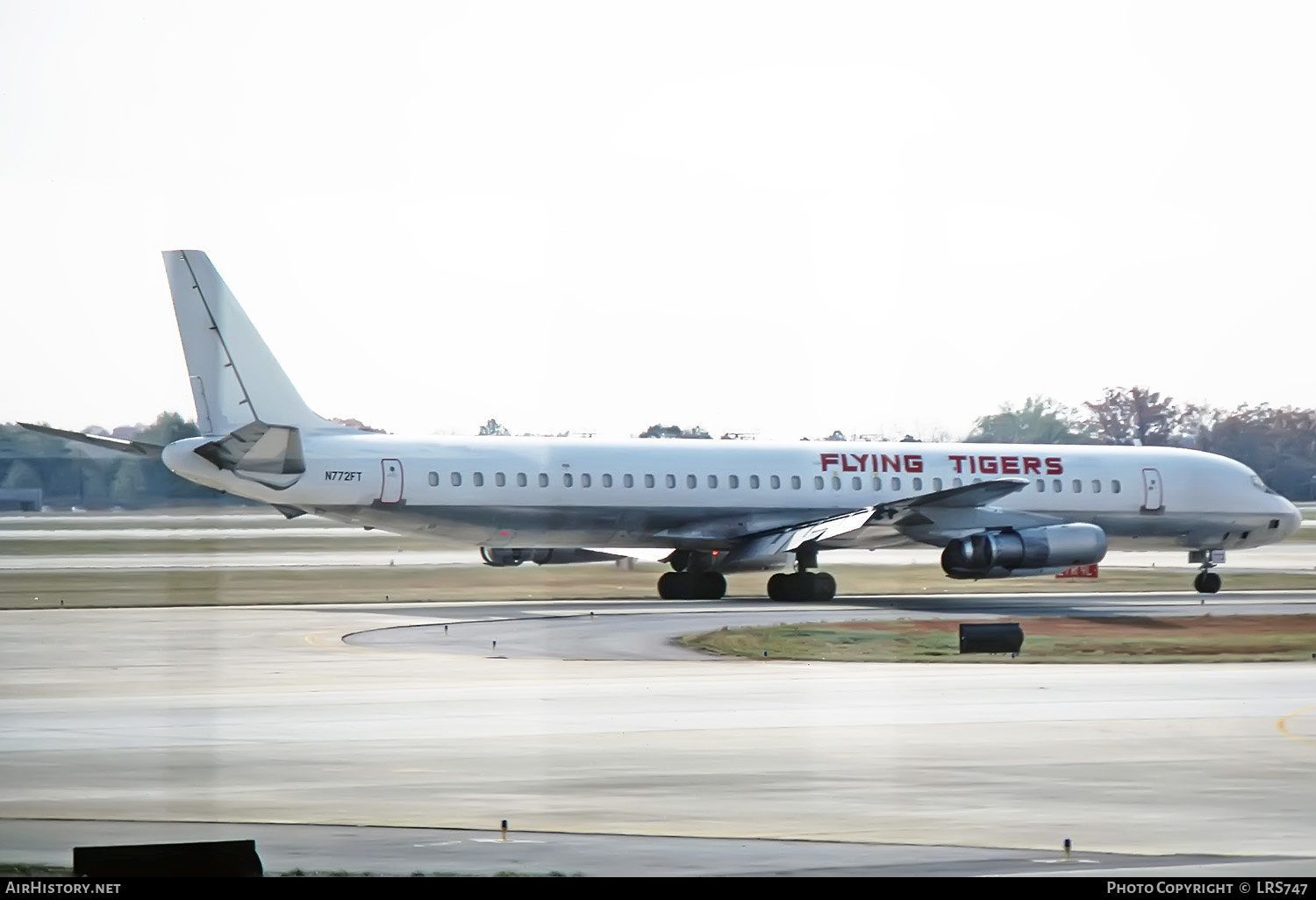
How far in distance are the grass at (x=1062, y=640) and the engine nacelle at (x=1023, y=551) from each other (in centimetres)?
681

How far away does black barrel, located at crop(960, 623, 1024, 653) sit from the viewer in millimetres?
28766

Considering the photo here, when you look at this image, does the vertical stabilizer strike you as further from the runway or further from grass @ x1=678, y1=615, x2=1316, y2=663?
grass @ x1=678, y1=615, x2=1316, y2=663

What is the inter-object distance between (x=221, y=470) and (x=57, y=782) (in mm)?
24208

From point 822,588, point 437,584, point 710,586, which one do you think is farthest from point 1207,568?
point 437,584

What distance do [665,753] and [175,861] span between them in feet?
25.9

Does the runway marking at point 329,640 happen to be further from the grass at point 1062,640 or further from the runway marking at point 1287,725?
the runway marking at point 1287,725

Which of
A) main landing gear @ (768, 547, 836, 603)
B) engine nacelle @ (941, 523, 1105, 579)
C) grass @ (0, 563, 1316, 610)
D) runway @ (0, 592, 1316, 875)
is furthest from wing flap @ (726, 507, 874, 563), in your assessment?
runway @ (0, 592, 1316, 875)

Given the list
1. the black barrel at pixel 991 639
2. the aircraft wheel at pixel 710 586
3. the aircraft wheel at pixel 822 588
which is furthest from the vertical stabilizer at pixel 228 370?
the black barrel at pixel 991 639

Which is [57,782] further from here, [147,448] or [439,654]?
[147,448]

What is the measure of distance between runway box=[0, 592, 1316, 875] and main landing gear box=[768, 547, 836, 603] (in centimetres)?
1443

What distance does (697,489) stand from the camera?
148 feet

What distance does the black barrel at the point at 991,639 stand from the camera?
94.4ft

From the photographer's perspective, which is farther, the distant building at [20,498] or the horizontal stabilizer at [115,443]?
the horizontal stabilizer at [115,443]

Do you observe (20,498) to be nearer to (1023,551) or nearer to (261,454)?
(261,454)
